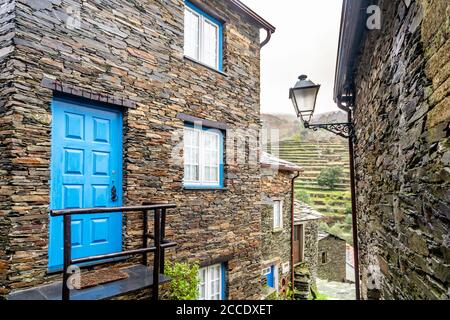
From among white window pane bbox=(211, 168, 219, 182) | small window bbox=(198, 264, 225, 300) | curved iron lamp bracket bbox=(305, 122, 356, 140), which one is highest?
curved iron lamp bracket bbox=(305, 122, 356, 140)

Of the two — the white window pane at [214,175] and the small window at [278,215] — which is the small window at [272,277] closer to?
the small window at [278,215]

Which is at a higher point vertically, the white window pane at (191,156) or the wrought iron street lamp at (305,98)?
the wrought iron street lamp at (305,98)


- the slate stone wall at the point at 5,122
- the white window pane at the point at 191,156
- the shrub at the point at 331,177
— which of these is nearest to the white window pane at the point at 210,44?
the white window pane at the point at 191,156

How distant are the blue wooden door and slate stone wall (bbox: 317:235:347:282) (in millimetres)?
17391

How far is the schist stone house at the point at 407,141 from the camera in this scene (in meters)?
1.58

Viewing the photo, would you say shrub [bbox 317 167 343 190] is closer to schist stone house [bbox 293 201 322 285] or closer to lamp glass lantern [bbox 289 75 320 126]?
schist stone house [bbox 293 201 322 285]

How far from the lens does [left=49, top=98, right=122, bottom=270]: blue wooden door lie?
3699 millimetres

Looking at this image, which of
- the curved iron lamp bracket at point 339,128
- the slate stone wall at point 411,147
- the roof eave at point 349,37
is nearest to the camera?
the slate stone wall at point 411,147

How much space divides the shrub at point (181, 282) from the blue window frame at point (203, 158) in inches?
57.0

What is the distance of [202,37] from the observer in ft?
19.1

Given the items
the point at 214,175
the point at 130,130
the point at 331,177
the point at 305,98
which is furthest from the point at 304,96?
the point at 331,177

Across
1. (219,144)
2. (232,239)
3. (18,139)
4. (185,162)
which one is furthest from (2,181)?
(232,239)

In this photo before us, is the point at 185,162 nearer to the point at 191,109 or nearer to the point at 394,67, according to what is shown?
the point at 191,109

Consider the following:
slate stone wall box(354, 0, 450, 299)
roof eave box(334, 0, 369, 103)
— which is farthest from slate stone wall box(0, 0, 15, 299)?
slate stone wall box(354, 0, 450, 299)
